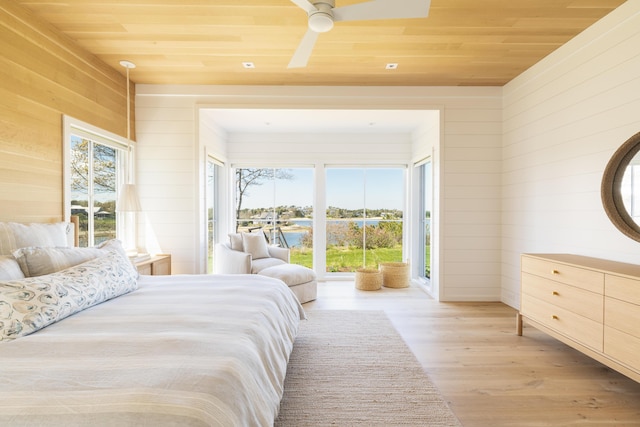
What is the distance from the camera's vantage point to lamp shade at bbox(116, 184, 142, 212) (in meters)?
3.18

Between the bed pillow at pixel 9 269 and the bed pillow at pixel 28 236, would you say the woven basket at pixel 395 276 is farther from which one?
the bed pillow at pixel 9 269

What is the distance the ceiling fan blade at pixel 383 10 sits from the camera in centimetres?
184

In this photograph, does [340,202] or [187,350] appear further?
[340,202]

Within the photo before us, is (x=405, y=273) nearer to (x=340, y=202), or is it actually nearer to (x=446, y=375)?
(x=340, y=202)

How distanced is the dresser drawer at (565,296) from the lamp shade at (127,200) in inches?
152

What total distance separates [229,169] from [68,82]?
2472mm

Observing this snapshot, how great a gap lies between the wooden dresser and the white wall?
40 centimetres

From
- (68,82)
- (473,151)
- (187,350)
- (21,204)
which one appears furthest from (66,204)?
(473,151)

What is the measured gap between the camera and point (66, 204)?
281 cm

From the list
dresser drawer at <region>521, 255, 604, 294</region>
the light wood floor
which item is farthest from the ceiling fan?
the light wood floor

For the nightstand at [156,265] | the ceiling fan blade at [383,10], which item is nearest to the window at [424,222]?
the ceiling fan blade at [383,10]

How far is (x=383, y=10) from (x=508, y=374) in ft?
8.56

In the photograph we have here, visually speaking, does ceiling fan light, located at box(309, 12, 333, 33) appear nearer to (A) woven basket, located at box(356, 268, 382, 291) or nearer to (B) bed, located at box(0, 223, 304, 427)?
(B) bed, located at box(0, 223, 304, 427)

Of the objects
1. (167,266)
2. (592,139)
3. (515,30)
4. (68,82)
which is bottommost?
(167,266)
